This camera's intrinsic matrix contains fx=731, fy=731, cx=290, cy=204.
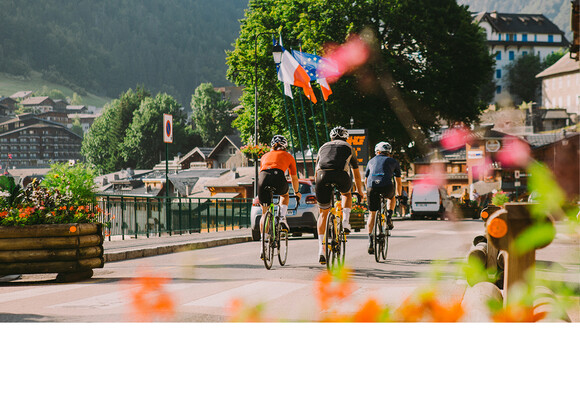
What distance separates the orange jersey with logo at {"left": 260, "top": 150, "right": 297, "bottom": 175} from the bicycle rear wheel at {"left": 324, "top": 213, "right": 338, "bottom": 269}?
2.00 feet

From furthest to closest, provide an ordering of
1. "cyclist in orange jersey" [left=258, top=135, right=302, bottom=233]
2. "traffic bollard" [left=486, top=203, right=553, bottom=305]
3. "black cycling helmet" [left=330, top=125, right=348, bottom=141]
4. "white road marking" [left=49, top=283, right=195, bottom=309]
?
1. "cyclist in orange jersey" [left=258, top=135, right=302, bottom=233]
2. "black cycling helmet" [left=330, top=125, right=348, bottom=141]
3. "white road marking" [left=49, top=283, right=195, bottom=309]
4. "traffic bollard" [left=486, top=203, right=553, bottom=305]

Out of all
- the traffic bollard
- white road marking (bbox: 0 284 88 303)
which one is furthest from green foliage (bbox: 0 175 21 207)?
the traffic bollard

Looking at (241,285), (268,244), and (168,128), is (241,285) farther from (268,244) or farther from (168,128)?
(168,128)

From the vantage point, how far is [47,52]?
241 inches

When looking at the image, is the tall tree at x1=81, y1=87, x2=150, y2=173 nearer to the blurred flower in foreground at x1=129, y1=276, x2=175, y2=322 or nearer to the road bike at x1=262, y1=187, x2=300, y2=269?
the blurred flower in foreground at x1=129, y1=276, x2=175, y2=322

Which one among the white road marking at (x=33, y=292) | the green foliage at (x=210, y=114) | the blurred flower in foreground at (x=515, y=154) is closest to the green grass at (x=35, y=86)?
the green foliage at (x=210, y=114)

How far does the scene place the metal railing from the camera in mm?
13479

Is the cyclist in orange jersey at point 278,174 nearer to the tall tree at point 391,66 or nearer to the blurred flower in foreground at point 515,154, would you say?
the tall tree at point 391,66

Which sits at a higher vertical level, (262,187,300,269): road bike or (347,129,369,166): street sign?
(347,129,369,166): street sign

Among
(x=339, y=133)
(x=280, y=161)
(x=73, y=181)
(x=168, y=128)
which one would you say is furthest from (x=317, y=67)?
(x=73, y=181)

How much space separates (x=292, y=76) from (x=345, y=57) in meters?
0.71

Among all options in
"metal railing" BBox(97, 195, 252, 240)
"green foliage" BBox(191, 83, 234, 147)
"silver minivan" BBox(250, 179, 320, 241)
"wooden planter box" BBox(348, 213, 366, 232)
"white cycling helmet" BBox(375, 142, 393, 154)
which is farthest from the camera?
"metal railing" BBox(97, 195, 252, 240)

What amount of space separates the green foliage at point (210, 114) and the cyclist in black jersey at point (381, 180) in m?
1.52

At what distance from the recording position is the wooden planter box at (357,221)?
7721 mm
